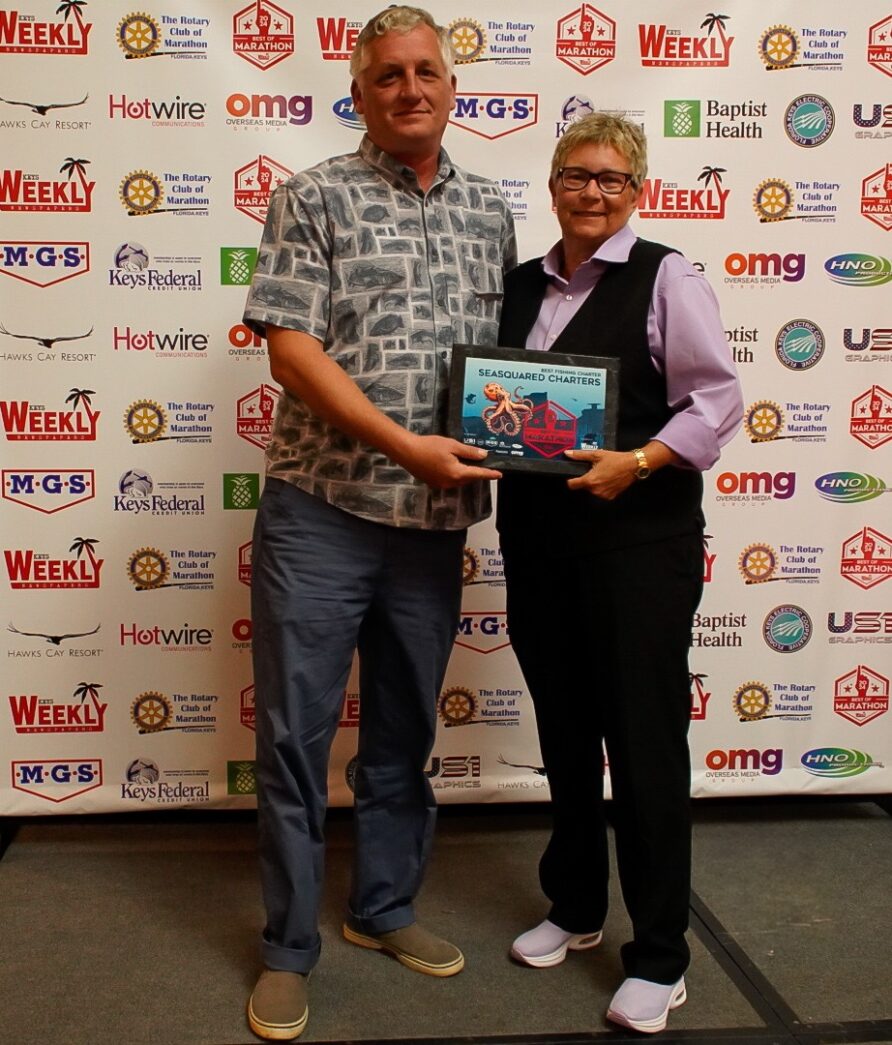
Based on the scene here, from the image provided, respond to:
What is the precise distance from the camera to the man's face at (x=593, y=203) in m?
1.70

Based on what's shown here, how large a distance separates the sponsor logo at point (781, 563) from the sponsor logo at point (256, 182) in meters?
1.46

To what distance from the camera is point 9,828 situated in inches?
102

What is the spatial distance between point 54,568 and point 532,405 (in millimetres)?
1390

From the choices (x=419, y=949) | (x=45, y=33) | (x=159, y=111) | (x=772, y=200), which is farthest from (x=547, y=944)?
(x=45, y=33)

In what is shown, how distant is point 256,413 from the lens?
251 cm

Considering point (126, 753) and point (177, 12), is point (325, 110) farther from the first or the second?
point (126, 753)

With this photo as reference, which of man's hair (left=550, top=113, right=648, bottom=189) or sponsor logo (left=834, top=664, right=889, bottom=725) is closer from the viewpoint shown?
man's hair (left=550, top=113, right=648, bottom=189)

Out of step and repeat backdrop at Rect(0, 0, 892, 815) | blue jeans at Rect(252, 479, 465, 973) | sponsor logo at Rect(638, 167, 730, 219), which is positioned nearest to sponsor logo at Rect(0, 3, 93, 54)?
step and repeat backdrop at Rect(0, 0, 892, 815)

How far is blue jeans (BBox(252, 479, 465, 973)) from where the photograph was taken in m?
1.83

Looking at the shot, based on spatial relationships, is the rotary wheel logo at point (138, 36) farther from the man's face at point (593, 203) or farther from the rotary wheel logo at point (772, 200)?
the rotary wheel logo at point (772, 200)

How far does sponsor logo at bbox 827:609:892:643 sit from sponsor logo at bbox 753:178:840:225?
0.99 meters

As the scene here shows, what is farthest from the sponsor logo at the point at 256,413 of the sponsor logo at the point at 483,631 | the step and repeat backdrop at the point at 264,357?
the sponsor logo at the point at 483,631

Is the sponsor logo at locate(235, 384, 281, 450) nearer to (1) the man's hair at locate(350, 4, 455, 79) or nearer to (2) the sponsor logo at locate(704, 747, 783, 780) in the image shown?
(1) the man's hair at locate(350, 4, 455, 79)

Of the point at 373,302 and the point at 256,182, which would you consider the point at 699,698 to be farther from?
the point at 256,182
